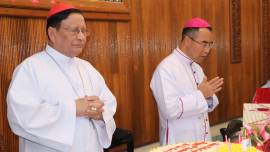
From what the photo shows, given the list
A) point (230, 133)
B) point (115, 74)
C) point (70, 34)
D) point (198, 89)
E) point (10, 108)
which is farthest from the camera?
point (115, 74)

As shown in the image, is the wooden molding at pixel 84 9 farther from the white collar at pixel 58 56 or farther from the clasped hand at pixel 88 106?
the clasped hand at pixel 88 106

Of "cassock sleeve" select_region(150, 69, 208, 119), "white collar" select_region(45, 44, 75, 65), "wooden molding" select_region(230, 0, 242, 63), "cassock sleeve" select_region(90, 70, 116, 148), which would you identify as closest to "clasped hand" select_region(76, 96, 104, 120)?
"cassock sleeve" select_region(90, 70, 116, 148)

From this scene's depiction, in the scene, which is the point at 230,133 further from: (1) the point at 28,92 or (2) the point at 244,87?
(2) the point at 244,87

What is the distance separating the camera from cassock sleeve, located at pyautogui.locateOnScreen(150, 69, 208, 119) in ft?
10.9

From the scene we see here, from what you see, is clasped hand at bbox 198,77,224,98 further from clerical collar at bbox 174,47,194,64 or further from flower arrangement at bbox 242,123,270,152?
flower arrangement at bbox 242,123,270,152

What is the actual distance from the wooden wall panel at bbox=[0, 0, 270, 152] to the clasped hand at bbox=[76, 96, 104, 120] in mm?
1114

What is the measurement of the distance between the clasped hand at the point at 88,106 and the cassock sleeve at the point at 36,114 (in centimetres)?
4

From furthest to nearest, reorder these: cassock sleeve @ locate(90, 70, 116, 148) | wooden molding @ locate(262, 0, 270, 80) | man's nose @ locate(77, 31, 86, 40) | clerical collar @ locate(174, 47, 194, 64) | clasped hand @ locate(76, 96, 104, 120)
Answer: wooden molding @ locate(262, 0, 270, 80), clerical collar @ locate(174, 47, 194, 64), cassock sleeve @ locate(90, 70, 116, 148), man's nose @ locate(77, 31, 86, 40), clasped hand @ locate(76, 96, 104, 120)

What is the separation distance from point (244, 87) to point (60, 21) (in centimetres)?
517

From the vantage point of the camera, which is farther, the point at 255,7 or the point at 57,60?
the point at 255,7

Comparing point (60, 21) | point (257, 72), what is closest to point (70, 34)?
point (60, 21)

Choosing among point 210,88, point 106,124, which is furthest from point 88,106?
point 210,88

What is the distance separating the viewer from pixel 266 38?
7715mm

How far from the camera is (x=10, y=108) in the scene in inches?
98.8
